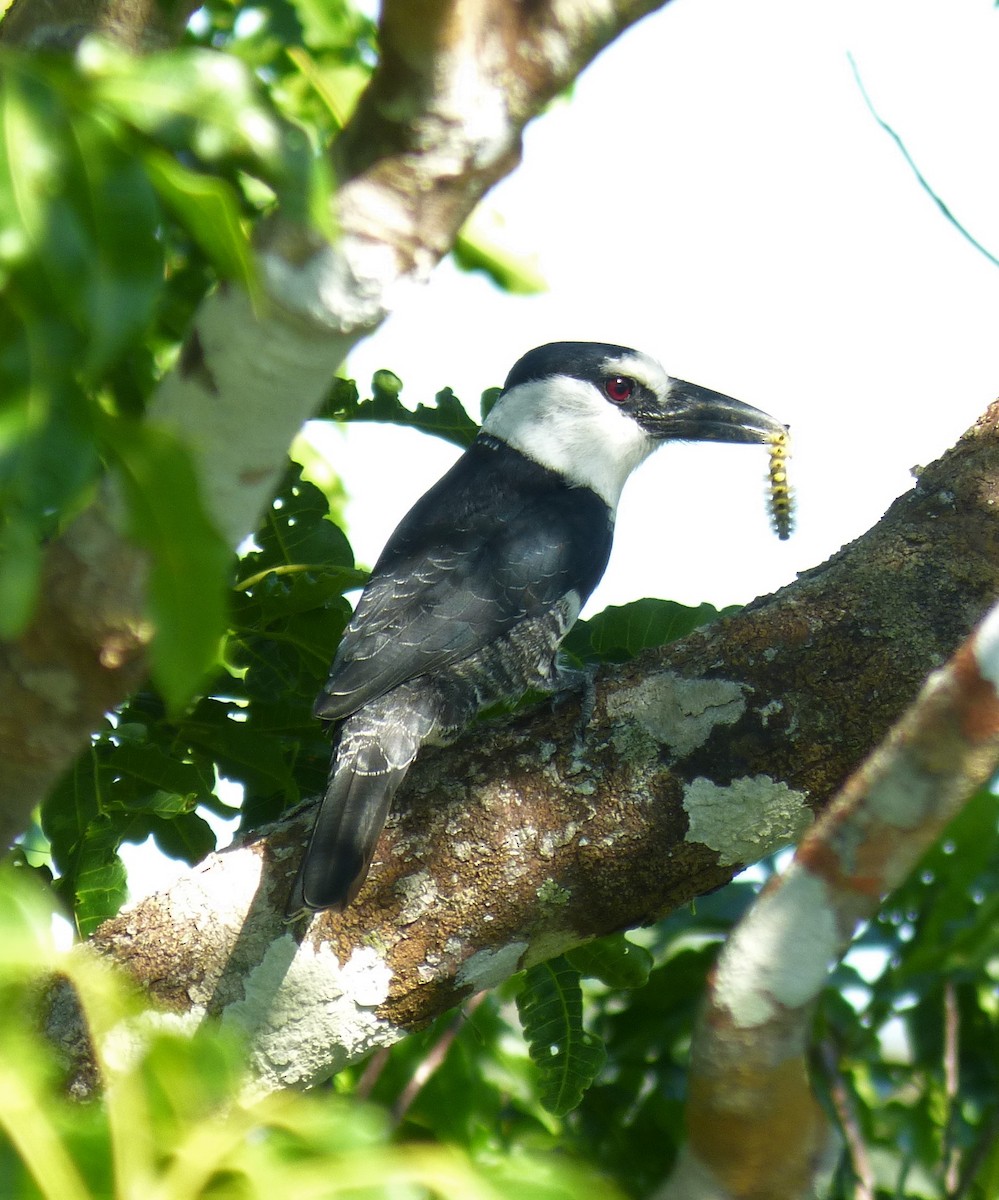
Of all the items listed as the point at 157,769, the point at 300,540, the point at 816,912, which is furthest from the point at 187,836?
the point at 816,912

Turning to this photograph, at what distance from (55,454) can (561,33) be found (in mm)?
710

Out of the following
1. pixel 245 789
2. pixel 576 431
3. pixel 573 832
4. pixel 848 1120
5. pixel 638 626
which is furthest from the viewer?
pixel 576 431

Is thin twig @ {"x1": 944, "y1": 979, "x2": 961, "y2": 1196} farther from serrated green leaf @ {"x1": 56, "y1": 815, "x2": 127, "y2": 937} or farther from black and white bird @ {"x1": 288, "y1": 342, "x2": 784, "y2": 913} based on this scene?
serrated green leaf @ {"x1": 56, "y1": 815, "x2": 127, "y2": 937}

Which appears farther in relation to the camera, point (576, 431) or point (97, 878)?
point (576, 431)

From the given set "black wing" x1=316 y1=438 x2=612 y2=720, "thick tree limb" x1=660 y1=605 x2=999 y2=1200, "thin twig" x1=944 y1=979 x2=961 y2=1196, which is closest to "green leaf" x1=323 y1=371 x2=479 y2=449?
"black wing" x1=316 y1=438 x2=612 y2=720

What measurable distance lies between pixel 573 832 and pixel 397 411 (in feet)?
3.20

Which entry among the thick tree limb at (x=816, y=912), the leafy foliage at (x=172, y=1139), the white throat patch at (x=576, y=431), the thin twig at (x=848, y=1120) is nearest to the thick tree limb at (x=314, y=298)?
the leafy foliage at (x=172, y=1139)

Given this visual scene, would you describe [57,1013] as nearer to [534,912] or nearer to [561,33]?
[534,912]

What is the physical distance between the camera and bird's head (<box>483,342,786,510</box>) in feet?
11.9

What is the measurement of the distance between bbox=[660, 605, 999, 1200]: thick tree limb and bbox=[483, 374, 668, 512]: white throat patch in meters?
2.27

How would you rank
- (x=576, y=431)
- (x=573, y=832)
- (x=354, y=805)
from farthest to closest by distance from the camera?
(x=576, y=431), (x=354, y=805), (x=573, y=832)

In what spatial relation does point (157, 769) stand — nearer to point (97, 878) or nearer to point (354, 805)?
point (97, 878)

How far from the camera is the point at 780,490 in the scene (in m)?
3.57

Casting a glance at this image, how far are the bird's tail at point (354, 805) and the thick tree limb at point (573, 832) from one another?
6cm
